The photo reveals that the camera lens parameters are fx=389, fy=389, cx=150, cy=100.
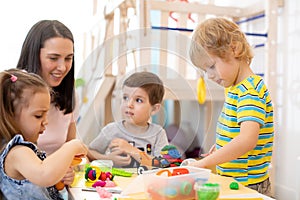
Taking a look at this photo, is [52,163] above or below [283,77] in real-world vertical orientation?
below

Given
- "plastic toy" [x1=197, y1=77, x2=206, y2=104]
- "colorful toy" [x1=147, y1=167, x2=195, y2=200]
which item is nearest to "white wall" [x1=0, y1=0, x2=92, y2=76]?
"plastic toy" [x1=197, y1=77, x2=206, y2=104]

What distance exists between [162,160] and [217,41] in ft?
1.10

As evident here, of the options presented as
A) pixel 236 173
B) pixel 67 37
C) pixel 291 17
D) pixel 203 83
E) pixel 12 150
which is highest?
pixel 291 17

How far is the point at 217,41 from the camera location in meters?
1.01

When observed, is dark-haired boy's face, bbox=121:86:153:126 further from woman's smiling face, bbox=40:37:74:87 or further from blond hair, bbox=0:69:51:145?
woman's smiling face, bbox=40:37:74:87

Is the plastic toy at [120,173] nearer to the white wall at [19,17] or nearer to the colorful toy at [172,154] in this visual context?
the colorful toy at [172,154]

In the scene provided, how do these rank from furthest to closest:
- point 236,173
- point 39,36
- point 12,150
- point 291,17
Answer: point 291,17, point 39,36, point 236,173, point 12,150

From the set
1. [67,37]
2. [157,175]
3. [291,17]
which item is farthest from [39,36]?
[291,17]

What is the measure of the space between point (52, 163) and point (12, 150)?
0.33 ft

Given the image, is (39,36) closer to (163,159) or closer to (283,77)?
(163,159)

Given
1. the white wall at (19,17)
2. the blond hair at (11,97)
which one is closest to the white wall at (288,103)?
the white wall at (19,17)

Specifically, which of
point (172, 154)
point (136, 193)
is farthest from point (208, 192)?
point (172, 154)

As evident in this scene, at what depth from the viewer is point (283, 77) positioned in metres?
2.35

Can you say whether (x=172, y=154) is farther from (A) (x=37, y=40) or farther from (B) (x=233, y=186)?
(A) (x=37, y=40)
